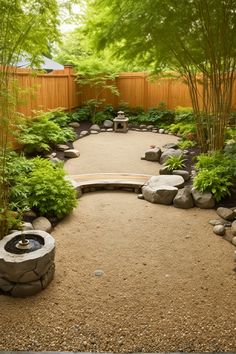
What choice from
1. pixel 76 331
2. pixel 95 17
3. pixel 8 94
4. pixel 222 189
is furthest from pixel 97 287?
pixel 95 17

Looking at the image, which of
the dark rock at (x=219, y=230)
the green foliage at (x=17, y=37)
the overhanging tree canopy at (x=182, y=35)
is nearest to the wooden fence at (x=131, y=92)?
the overhanging tree canopy at (x=182, y=35)

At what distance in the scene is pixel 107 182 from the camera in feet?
18.7

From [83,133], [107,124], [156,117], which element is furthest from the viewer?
[156,117]

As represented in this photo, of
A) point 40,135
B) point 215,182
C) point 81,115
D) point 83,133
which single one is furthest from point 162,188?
point 81,115

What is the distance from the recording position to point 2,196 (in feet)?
11.1

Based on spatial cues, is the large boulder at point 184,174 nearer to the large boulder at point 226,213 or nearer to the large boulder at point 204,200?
the large boulder at point 204,200

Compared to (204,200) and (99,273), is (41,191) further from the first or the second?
(204,200)

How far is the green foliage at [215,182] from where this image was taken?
15.7ft

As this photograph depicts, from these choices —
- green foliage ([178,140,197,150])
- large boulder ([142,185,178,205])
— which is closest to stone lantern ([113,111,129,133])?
green foliage ([178,140,197,150])

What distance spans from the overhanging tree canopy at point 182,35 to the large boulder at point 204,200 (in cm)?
166

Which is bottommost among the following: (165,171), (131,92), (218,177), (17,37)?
(165,171)

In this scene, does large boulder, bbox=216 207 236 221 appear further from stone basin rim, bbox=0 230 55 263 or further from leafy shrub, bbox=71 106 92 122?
leafy shrub, bbox=71 106 92 122

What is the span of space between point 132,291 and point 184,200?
231 centimetres

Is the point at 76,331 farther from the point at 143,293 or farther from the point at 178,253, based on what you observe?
the point at 178,253
